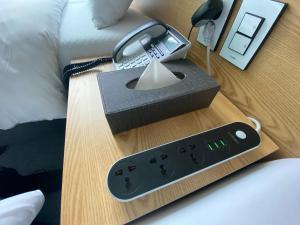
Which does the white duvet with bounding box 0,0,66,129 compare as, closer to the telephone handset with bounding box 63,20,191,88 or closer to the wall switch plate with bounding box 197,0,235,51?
the telephone handset with bounding box 63,20,191,88

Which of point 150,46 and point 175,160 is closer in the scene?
point 175,160

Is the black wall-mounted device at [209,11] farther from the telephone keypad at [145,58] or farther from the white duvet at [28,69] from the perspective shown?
the white duvet at [28,69]

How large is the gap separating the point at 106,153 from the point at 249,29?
0.47m

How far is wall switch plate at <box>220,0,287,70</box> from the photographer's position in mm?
419

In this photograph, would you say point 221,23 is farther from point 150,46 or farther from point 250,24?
point 150,46

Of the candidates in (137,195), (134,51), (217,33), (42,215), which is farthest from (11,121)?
(217,33)

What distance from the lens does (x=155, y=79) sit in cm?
46

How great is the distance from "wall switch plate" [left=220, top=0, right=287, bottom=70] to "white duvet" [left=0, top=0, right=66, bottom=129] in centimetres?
67

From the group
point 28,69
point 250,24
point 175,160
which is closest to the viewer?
point 175,160

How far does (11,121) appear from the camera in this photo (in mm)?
731

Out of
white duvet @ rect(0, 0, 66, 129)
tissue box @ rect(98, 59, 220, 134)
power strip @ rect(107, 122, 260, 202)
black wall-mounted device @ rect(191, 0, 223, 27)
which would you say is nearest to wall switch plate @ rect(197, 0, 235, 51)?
black wall-mounted device @ rect(191, 0, 223, 27)

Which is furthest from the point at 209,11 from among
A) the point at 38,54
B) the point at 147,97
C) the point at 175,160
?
the point at 38,54

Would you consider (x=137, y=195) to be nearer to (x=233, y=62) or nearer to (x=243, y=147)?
(x=243, y=147)

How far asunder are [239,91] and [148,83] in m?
0.28
